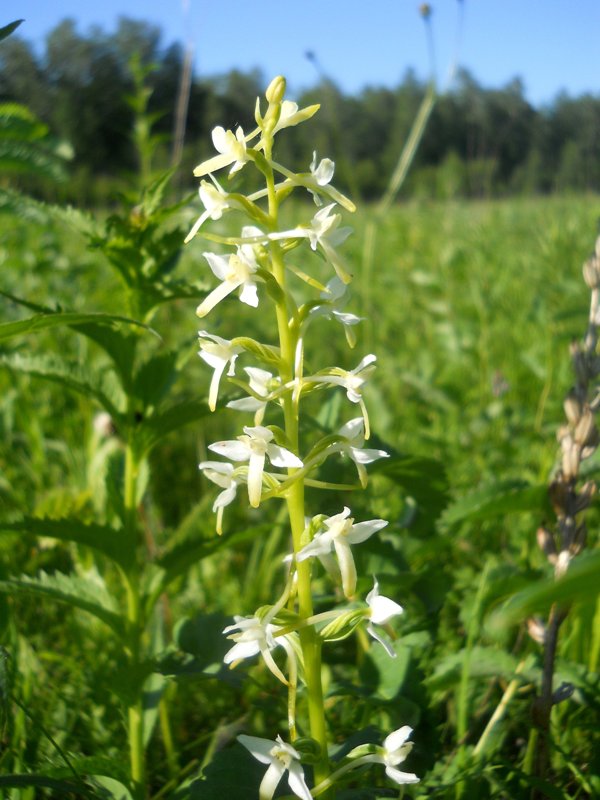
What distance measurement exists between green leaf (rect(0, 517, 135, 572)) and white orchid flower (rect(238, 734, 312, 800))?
15.5 inches

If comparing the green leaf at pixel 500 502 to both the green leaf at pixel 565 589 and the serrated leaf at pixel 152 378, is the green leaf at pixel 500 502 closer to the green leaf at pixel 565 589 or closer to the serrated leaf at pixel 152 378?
the serrated leaf at pixel 152 378

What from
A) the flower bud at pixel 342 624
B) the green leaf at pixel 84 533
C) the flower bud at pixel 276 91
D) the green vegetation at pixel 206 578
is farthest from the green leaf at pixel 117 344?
the flower bud at pixel 342 624

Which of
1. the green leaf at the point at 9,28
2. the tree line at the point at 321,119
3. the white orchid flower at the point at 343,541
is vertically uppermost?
the tree line at the point at 321,119

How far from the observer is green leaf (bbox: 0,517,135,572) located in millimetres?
986

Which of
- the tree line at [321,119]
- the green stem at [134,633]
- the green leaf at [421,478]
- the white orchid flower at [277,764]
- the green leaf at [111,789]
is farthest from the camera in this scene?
the tree line at [321,119]

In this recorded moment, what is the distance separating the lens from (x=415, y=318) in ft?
13.3

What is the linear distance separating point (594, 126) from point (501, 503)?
450 centimetres

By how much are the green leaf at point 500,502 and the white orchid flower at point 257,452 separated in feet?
1.44

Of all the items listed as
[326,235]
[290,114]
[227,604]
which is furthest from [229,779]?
[227,604]

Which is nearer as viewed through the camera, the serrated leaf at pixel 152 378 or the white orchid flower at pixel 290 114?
the white orchid flower at pixel 290 114

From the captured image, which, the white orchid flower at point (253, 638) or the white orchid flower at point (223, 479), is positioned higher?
the white orchid flower at point (223, 479)

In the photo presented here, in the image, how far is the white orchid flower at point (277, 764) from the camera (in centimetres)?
71

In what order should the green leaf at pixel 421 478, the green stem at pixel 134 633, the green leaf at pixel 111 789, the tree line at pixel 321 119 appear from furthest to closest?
the tree line at pixel 321 119 < the green leaf at pixel 421 478 < the green stem at pixel 134 633 < the green leaf at pixel 111 789

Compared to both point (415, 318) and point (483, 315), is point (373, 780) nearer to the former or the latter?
point (483, 315)
